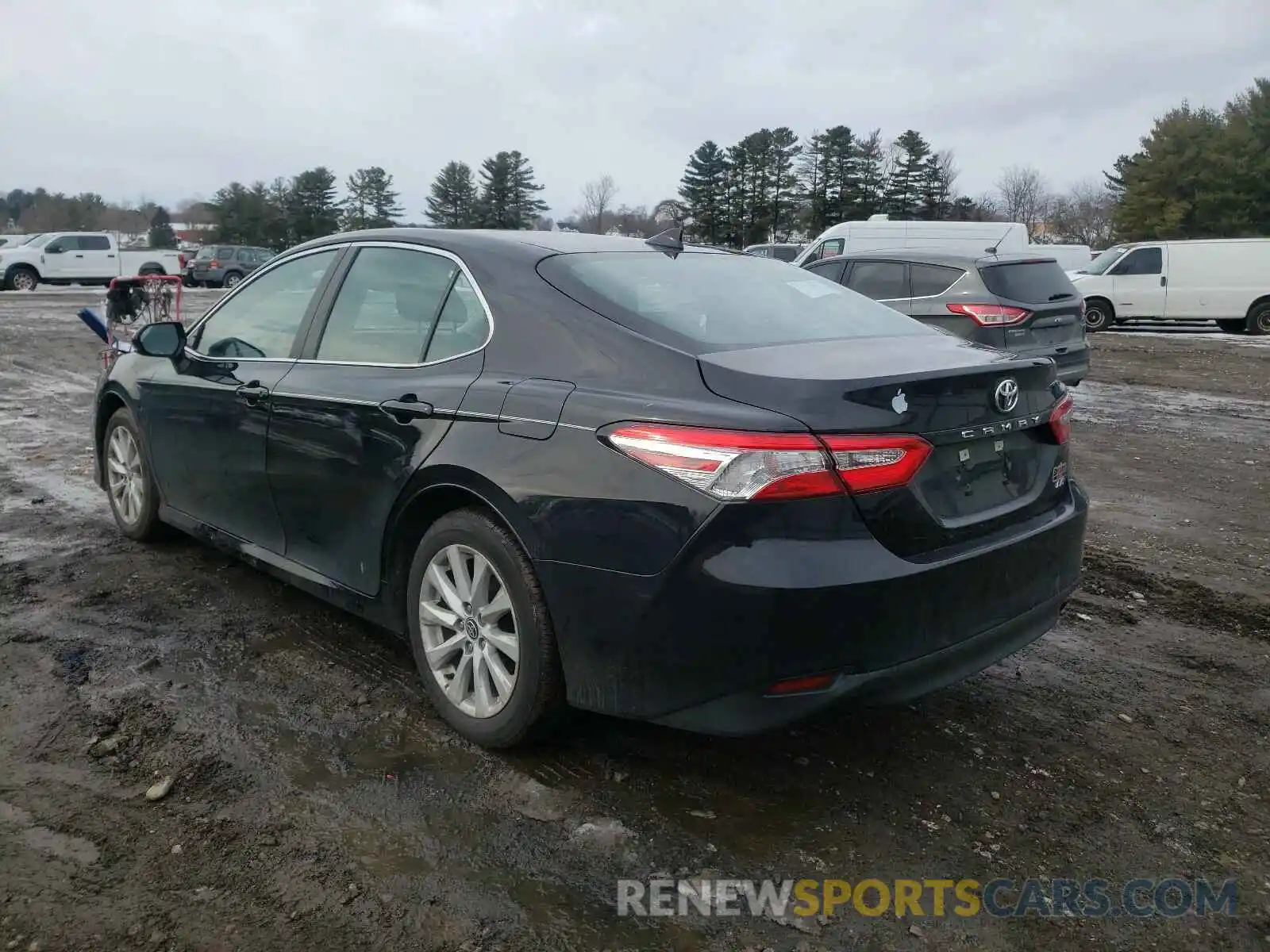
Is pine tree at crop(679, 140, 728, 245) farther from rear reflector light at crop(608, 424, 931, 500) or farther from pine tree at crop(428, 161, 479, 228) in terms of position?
rear reflector light at crop(608, 424, 931, 500)

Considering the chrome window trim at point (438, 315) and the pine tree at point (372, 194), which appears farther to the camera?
the pine tree at point (372, 194)

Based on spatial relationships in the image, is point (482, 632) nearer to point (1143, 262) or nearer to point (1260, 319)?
point (1143, 262)

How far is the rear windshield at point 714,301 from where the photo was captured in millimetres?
3055

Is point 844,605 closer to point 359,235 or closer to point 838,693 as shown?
point 838,693

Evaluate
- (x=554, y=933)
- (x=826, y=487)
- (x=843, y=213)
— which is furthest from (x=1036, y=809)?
(x=843, y=213)

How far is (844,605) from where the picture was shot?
8.29ft

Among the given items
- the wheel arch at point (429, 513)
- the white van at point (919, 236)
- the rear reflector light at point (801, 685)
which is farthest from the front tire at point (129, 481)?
the white van at point (919, 236)

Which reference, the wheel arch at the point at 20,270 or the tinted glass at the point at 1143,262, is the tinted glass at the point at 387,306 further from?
the wheel arch at the point at 20,270

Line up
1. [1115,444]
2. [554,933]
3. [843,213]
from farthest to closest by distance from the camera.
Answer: [843,213] → [1115,444] → [554,933]

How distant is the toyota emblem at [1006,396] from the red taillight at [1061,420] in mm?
294

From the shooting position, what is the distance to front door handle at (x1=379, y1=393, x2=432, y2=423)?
3240mm

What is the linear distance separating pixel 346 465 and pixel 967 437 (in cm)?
205

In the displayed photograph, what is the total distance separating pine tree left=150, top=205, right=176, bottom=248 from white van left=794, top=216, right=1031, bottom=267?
55.3 m

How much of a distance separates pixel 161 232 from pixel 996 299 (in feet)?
255
